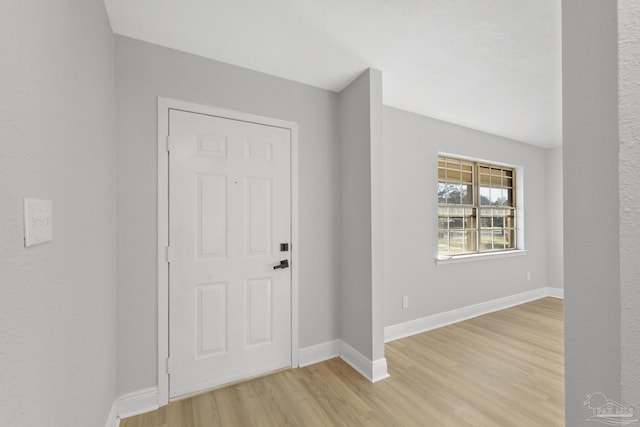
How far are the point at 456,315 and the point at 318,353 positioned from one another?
1983 millimetres

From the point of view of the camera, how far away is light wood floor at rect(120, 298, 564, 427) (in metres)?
1.70

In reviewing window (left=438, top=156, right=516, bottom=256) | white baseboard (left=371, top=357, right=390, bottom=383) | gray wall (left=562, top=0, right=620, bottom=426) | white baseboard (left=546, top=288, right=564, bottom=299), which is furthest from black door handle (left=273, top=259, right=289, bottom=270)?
white baseboard (left=546, top=288, right=564, bottom=299)

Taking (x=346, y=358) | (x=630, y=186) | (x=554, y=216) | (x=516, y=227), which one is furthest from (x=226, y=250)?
(x=554, y=216)

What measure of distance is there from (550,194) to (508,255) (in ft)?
5.23

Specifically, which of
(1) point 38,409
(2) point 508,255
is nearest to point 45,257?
(1) point 38,409

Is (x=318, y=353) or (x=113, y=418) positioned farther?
(x=318, y=353)

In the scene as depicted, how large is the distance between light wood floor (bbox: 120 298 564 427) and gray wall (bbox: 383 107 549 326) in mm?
570

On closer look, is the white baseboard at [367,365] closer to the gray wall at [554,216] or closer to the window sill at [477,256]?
the window sill at [477,256]

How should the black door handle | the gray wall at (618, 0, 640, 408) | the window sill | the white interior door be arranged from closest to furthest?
the gray wall at (618, 0, 640, 408)
the white interior door
the black door handle
the window sill

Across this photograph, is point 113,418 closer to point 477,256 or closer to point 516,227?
point 477,256

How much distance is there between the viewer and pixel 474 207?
12.3 feet

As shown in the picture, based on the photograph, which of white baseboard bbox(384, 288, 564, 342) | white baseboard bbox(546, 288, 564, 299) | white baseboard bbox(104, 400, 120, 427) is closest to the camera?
white baseboard bbox(104, 400, 120, 427)

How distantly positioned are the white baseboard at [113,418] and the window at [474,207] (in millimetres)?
3341

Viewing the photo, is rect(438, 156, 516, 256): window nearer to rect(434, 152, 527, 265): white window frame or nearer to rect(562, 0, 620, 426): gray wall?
rect(434, 152, 527, 265): white window frame
